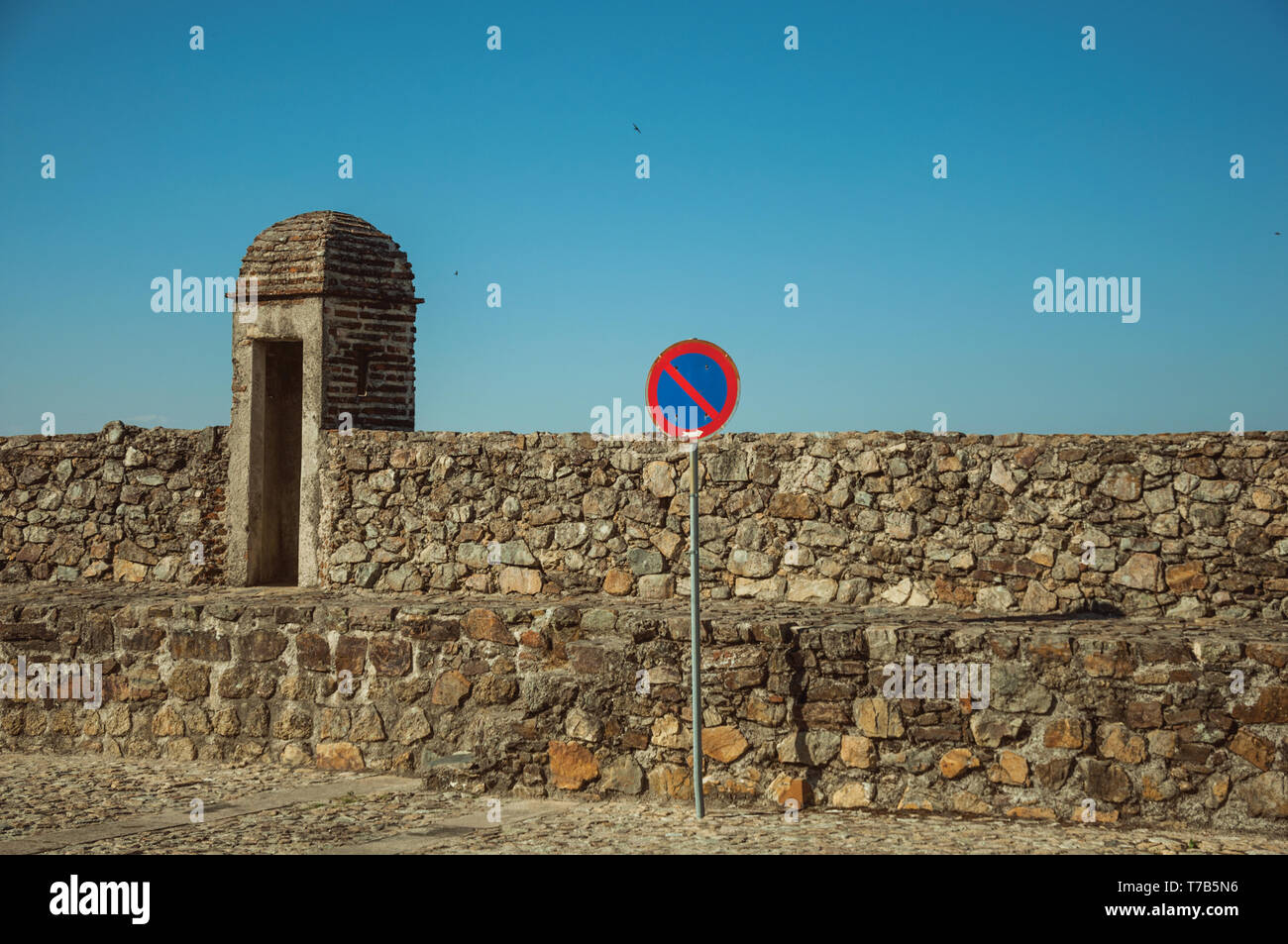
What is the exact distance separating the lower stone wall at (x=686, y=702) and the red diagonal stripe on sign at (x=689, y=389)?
57.0 inches

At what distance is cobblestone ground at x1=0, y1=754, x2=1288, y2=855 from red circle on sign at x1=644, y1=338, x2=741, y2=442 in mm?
2437

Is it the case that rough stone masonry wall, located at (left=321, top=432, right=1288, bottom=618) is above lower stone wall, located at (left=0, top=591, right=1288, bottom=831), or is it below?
above

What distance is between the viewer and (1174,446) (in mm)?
8320

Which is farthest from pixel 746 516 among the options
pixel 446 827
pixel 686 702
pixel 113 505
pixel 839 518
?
pixel 113 505

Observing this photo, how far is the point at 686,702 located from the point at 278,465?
5890mm

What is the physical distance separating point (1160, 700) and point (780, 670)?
89.5 inches

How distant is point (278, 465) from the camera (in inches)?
443

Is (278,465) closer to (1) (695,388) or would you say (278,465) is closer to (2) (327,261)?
(2) (327,261)

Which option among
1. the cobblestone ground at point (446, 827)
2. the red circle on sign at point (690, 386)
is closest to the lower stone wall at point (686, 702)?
the cobblestone ground at point (446, 827)

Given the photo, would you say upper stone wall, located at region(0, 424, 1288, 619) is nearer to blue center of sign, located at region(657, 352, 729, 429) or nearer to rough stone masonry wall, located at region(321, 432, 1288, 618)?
rough stone masonry wall, located at region(321, 432, 1288, 618)

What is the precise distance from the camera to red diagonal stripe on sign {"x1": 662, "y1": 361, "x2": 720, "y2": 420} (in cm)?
685

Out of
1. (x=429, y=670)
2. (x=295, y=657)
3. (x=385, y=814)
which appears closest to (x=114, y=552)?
(x=295, y=657)

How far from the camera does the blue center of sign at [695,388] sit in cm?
684

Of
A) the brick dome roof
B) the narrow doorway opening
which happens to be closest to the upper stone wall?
the narrow doorway opening
